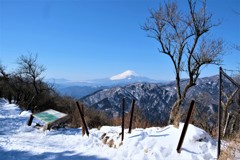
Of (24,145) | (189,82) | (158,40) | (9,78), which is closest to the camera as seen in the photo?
(24,145)

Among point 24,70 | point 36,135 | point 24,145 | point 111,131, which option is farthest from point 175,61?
point 24,70

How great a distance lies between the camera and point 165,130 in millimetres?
10492

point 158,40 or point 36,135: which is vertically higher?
point 158,40

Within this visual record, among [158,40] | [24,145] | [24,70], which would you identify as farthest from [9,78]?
[24,145]

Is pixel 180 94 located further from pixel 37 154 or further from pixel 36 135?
pixel 37 154

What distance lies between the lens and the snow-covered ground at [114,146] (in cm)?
872

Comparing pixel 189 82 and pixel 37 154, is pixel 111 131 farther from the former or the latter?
pixel 189 82

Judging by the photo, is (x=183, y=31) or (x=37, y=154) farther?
(x=183, y=31)

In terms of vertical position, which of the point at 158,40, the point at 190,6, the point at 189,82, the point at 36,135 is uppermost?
the point at 190,6

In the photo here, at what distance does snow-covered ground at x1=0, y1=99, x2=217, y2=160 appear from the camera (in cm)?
872

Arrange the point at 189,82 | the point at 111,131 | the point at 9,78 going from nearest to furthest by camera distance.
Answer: the point at 111,131 < the point at 189,82 < the point at 9,78

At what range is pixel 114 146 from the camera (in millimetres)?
10914

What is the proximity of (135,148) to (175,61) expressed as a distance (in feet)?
33.4

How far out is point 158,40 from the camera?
763 inches
